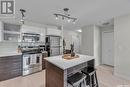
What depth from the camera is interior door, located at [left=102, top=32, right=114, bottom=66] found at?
539cm

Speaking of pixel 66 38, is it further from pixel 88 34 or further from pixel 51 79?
pixel 51 79

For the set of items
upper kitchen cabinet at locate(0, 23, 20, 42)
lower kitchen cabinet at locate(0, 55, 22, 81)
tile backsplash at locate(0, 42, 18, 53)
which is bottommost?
lower kitchen cabinet at locate(0, 55, 22, 81)

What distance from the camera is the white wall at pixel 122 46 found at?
3.52 metres

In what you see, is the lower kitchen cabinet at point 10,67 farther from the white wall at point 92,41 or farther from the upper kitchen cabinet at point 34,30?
the white wall at point 92,41

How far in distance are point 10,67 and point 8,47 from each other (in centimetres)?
95

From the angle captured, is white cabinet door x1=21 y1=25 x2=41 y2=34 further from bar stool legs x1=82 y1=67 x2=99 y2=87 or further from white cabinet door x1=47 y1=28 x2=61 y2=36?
bar stool legs x1=82 y1=67 x2=99 y2=87

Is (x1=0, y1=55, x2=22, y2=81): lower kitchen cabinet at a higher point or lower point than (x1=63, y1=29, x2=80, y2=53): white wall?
lower

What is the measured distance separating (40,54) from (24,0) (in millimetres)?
2461

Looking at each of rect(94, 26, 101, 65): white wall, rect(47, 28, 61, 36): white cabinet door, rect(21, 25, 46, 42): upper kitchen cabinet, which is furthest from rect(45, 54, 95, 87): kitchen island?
rect(94, 26, 101, 65): white wall

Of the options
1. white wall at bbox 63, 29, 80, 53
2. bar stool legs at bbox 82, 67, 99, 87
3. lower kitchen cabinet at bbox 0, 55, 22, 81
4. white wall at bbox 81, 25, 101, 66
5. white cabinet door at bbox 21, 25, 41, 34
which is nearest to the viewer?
bar stool legs at bbox 82, 67, 99, 87

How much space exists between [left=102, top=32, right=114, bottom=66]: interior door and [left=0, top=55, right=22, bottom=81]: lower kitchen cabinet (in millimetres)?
4685

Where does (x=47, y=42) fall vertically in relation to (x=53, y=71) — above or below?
above

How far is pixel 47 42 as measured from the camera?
489cm

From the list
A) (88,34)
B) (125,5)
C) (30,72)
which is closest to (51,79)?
(30,72)
